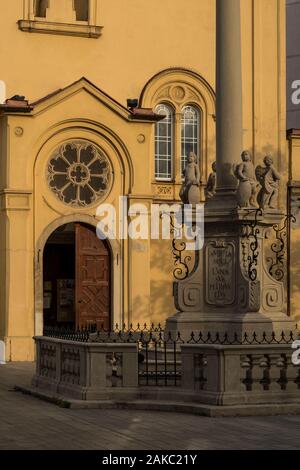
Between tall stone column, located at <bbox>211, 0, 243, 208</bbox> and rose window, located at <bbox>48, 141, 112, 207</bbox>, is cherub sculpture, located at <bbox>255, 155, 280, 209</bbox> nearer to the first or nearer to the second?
tall stone column, located at <bbox>211, 0, 243, 208</bbox>

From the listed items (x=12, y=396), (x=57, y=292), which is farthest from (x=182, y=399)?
(x=57, y=292)

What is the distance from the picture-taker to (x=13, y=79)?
1217 inches

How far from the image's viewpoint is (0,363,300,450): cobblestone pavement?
44.7ft

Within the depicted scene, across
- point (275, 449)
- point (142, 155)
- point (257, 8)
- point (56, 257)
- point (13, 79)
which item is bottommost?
point (275, 449)

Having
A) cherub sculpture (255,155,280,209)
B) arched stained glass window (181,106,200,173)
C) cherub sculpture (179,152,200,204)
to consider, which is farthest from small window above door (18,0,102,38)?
cherub sculpture (255,155,280,209)

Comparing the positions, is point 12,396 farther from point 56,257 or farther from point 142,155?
point 56,257

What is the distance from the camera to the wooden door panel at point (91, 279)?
3055cm

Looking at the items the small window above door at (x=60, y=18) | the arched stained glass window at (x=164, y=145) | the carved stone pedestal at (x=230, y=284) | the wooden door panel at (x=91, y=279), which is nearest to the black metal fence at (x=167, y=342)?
the carved stone pedestal at (x=230, y=284)

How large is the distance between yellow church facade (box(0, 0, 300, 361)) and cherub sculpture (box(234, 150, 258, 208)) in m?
10.8

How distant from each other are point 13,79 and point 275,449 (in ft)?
63.8

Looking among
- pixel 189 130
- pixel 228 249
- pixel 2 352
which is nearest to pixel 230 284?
pixel 228 249

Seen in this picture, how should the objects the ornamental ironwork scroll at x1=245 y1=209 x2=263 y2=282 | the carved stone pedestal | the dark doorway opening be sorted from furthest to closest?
the dark doorway opening < the ornamental ironwork scroll at x1=245 y1=209 x2=263 y2=282 < the carved stone pedestal

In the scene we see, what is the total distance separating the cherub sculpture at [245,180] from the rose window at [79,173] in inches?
437

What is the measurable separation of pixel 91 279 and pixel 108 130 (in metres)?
3.93
